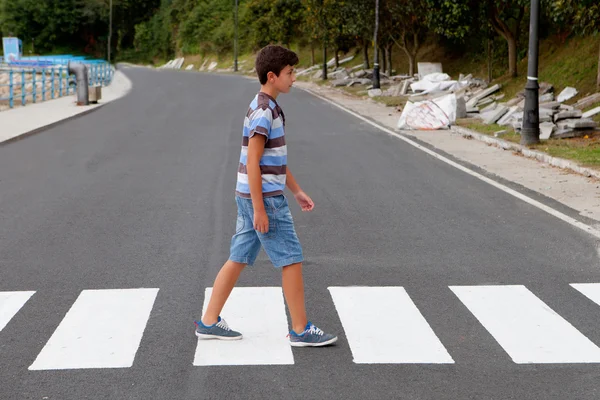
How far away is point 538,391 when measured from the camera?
A: 16.8 ft

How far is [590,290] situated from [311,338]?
263 cm

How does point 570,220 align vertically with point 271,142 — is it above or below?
below

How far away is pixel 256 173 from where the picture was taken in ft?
18.3

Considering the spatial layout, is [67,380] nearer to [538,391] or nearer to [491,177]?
[538,391]

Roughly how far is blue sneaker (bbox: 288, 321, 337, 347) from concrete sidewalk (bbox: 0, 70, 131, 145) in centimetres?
1436

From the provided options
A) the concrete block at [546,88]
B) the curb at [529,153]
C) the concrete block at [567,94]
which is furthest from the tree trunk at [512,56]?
the curb at [529,153]

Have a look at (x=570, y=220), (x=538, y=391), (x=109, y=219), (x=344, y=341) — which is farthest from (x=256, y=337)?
(x=570, y=220)

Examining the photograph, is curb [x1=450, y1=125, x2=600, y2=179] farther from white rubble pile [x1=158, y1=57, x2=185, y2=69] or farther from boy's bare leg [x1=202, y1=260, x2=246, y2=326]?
white rubble pile [x1=158, y1=57, x2=185, y2=69]

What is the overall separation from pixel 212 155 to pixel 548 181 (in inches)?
243

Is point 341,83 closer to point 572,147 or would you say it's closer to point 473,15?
point 473,15

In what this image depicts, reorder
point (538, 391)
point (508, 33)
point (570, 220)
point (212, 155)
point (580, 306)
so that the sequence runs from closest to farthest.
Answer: point (538, 391) < point (580, 306) < point (570, 220) < point (212, 155) < point (508, 33)

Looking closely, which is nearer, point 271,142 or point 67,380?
point 67,380

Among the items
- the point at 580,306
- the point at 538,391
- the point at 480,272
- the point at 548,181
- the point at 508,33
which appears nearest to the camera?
the point at 538,391

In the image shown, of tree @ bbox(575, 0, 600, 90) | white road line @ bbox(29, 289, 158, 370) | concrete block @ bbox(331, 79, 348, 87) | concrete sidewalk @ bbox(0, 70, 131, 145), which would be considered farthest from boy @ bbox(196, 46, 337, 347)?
concrete block @ bbox(331, 79, 348, 87)
